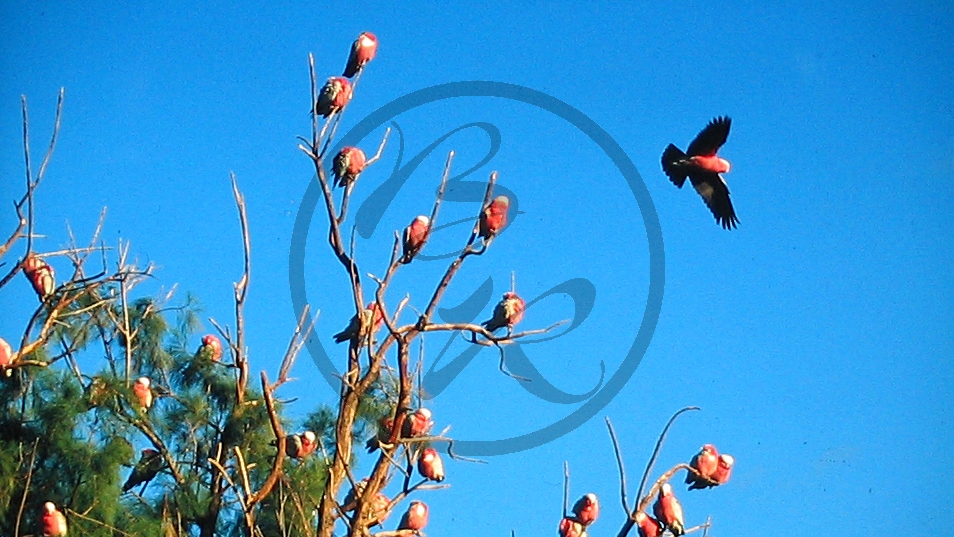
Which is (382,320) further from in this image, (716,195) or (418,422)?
(716,195)

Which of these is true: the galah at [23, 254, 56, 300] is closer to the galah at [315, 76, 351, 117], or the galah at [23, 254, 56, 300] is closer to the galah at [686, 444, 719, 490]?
the galah at [315, 76, 351, 117]

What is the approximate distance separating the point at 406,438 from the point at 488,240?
2.52 ft

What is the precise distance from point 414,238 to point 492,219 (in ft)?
0.93

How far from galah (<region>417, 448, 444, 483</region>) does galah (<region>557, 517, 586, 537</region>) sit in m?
0.48

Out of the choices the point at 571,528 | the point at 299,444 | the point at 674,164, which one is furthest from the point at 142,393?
the point at 674,164

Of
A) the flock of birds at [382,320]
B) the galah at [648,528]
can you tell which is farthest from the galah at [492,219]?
the galah at [648,528]

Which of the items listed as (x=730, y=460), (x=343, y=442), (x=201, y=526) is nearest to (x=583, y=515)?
(x=730, y=460)

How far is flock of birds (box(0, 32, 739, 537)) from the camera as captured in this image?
4.52m

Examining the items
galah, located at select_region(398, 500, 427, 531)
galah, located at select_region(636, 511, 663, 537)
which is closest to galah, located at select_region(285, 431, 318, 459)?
A: galah, located at select_region(398, 500, 427, 531)

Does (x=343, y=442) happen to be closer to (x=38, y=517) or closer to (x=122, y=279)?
(x=122, y=279)

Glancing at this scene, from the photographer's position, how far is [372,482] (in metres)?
4.58

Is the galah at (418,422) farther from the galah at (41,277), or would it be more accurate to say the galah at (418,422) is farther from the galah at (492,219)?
the galah at (41,277)

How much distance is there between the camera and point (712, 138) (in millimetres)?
5754

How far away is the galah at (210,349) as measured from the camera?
22.0 feet
